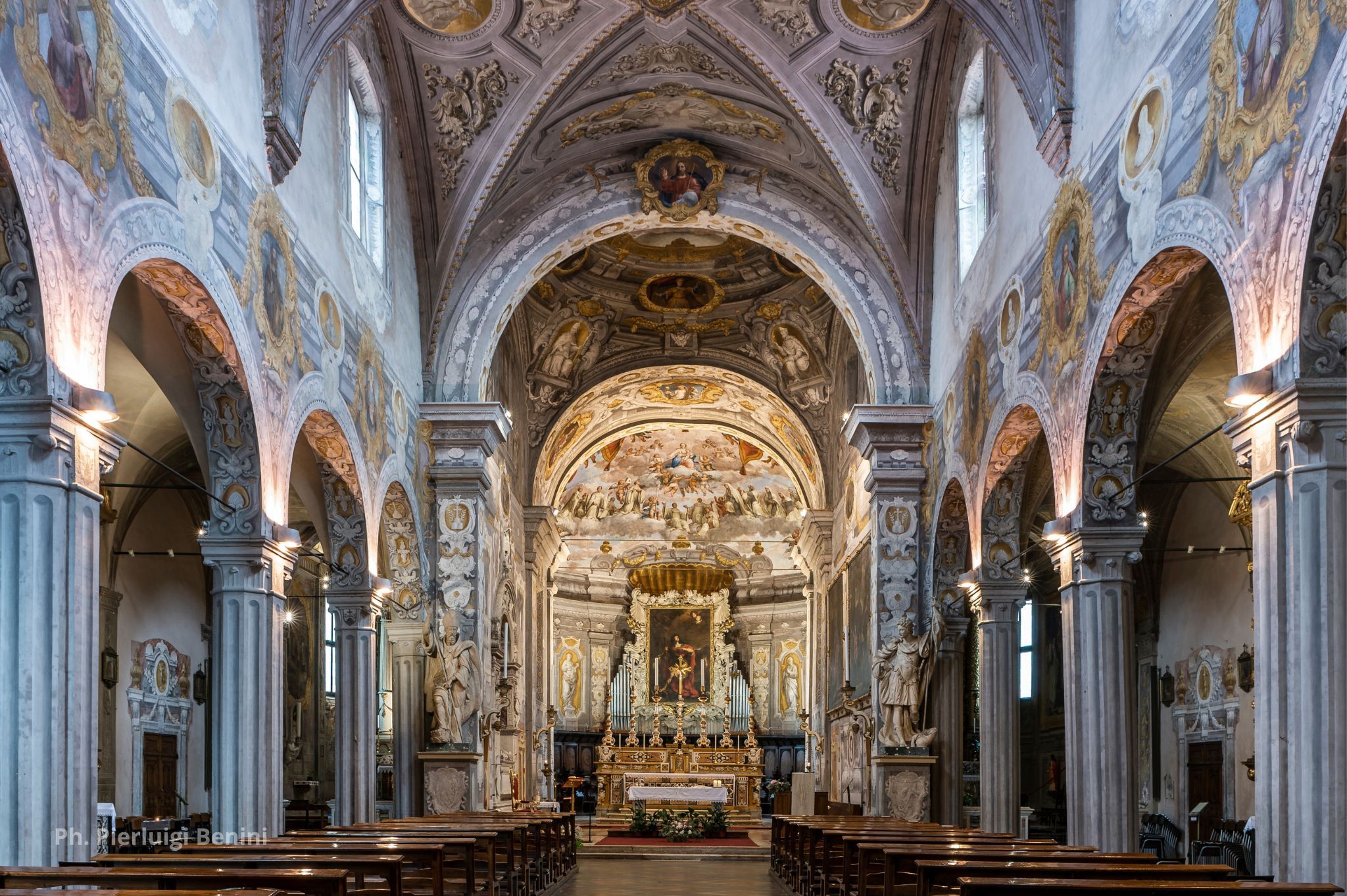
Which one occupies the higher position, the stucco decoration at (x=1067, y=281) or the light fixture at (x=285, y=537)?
the stucco decoration at (x=1067, y=281)

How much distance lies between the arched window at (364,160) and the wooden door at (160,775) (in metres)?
9.92

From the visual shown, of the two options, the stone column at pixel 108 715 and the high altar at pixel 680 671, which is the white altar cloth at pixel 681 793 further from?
the stone column at pixel 108 715

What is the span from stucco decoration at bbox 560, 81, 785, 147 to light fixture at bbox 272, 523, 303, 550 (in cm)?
935

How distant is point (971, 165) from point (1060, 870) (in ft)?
40.7

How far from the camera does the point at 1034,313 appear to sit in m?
14.8

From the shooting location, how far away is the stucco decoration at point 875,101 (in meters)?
19.8

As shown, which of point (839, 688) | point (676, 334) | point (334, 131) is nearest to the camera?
point (334, 131)

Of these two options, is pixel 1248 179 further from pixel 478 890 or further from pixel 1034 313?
pixel 478 890

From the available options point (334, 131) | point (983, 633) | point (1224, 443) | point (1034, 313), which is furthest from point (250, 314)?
point (1224, 443)

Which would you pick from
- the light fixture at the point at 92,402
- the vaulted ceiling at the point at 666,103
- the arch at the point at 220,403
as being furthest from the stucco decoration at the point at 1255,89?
the vaulted ceiling at the point at 666,103

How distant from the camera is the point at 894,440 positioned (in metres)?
21.8

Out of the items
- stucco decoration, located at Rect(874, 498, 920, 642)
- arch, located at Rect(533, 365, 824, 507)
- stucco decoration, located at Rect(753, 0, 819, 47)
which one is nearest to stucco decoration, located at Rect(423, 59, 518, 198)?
stucco decoration, located at Rect(753, 0, 819, 47)

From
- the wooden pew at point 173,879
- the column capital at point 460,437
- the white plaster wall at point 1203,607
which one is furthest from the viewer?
the white plaster wall at point 1203,607

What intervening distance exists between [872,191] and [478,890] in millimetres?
12018
